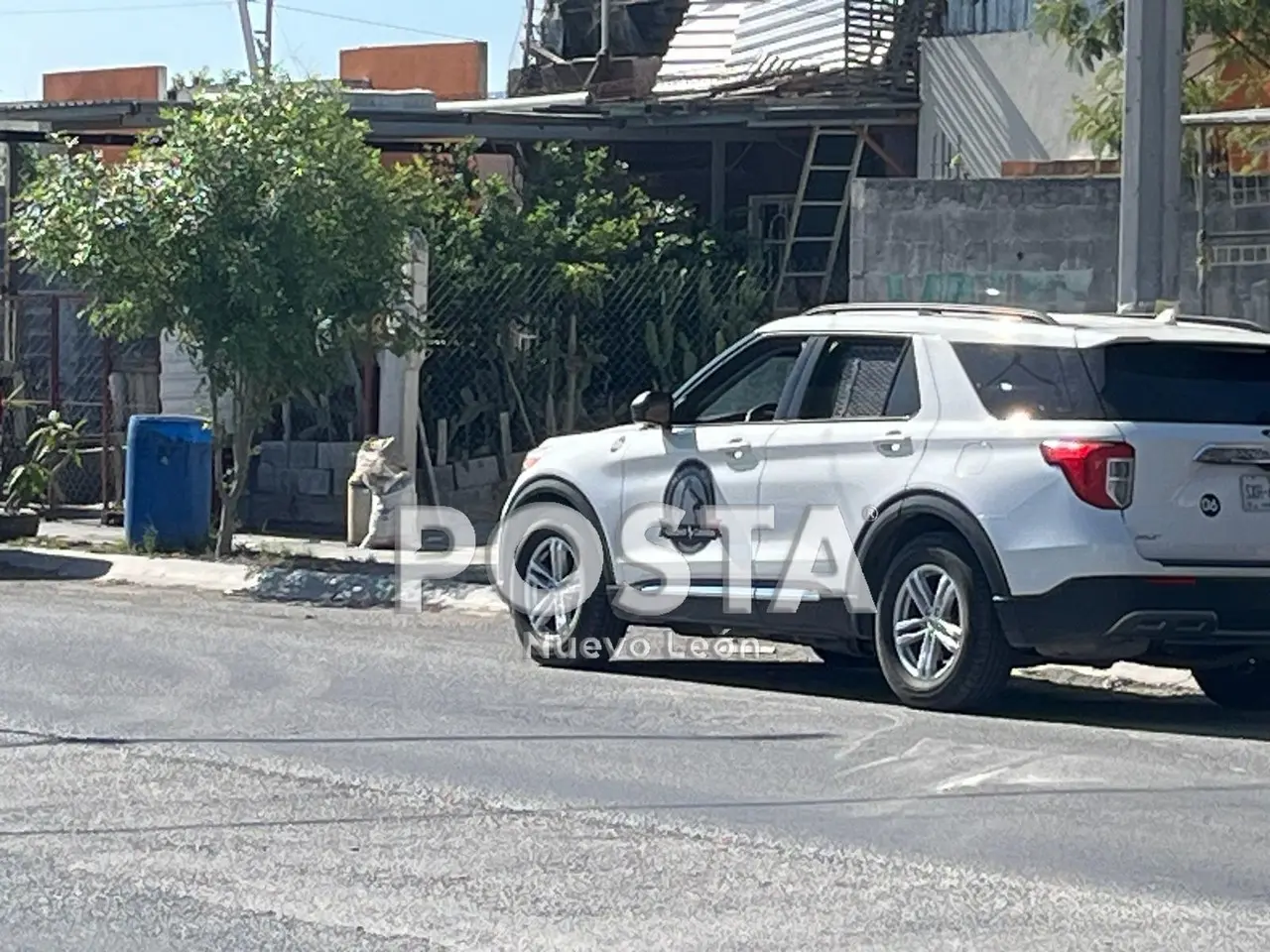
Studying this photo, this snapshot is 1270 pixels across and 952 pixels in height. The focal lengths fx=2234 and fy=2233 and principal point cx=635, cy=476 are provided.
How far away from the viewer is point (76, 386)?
2189 centimetres

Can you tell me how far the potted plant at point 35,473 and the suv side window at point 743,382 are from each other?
8.48m

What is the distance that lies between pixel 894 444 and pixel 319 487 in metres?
9.56

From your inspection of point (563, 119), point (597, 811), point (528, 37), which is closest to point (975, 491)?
point (597, 811)

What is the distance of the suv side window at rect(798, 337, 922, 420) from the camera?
Answer: 10.2 meters

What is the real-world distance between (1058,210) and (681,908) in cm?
1082

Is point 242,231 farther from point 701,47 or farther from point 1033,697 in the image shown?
point 701,47

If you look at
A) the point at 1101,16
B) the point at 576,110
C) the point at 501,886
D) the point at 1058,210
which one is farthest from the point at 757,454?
the point at 576,110

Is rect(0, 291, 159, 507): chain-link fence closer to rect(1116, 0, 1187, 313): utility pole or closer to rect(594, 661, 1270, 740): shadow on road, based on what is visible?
rect(594, 661, 1270, 740): shadow on road

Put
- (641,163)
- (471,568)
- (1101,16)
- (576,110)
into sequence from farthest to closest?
(641,163) < (576,110) < (1101,16) < (471,568)

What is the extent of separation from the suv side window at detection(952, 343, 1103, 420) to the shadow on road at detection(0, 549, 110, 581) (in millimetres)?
8713

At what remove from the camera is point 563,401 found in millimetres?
20016

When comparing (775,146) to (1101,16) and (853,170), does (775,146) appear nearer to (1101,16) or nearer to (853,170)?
(853,170)

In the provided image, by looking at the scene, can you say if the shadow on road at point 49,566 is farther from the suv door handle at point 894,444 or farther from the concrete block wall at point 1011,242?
the suv door handle at point 894,444

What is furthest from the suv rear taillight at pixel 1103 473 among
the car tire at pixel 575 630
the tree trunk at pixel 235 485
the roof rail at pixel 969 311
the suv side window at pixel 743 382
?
the tree trunk at pixel 235 485
